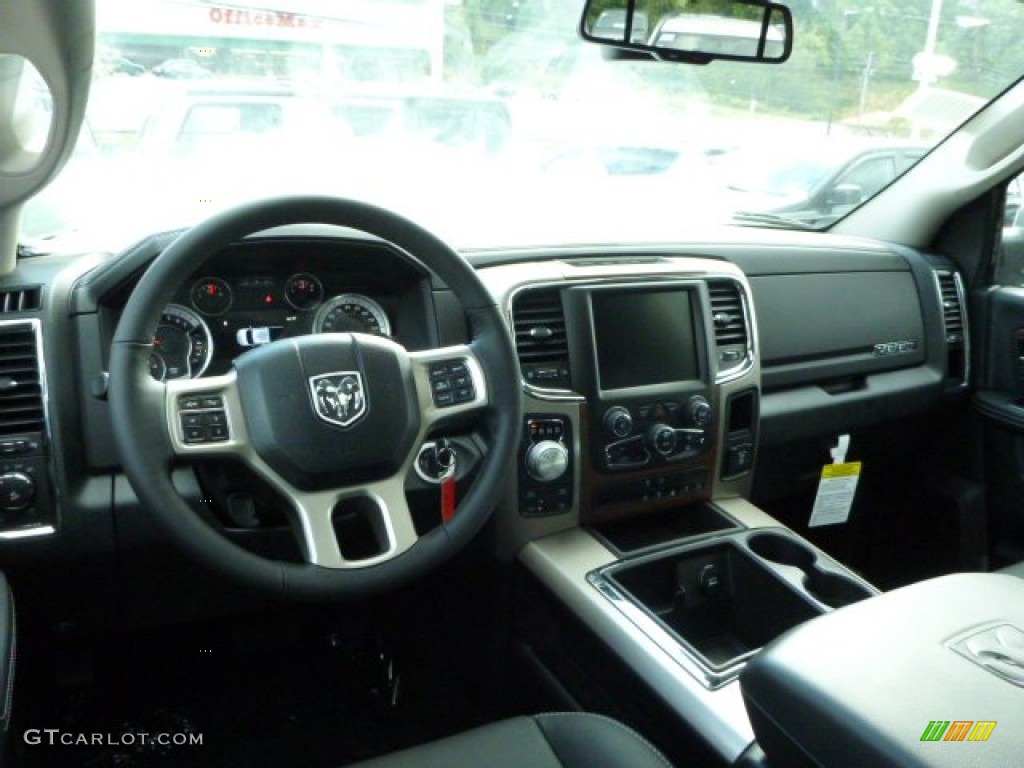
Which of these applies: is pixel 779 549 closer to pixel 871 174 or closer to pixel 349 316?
pixel 349 316

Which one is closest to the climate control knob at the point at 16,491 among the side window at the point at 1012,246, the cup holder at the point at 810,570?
the cup holder at the point at 810,570

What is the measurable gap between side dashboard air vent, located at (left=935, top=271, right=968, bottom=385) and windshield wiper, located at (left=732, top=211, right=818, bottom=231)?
467mm

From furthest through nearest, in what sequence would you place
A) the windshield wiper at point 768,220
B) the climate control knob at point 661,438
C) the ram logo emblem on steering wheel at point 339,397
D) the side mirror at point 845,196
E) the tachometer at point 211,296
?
1. the side mirror at point 845,196
2. the windshield wiper at point 768,220
3. the climate control knob at point 661,438
4. the tachometer at point 211,296
5. the ram logo emblem on steering wheel at point 339,397

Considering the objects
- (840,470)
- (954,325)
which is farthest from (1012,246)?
(840,470)

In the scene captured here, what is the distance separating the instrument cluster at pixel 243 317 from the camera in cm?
190

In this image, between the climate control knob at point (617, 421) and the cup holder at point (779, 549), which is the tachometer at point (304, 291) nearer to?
the climate control knob at point (617, 421)

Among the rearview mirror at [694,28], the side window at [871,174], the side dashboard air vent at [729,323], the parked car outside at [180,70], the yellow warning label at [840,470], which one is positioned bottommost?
the yellow warning label at [840,470]

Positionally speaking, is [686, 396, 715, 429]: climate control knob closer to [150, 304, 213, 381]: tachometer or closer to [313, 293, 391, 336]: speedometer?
[313, 293, 391, 336]: speedometer

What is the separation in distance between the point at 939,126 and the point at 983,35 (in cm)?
37

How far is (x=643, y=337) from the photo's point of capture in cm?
229

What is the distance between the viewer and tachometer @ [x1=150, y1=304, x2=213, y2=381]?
1878 millimetres

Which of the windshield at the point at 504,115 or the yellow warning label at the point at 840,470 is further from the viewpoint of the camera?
the yellow warning label at the point at 840,470

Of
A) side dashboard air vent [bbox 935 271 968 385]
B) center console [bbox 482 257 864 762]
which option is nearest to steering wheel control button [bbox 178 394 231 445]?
center console [bbox 482 257 864 762]

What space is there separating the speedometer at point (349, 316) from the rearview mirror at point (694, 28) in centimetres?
87
